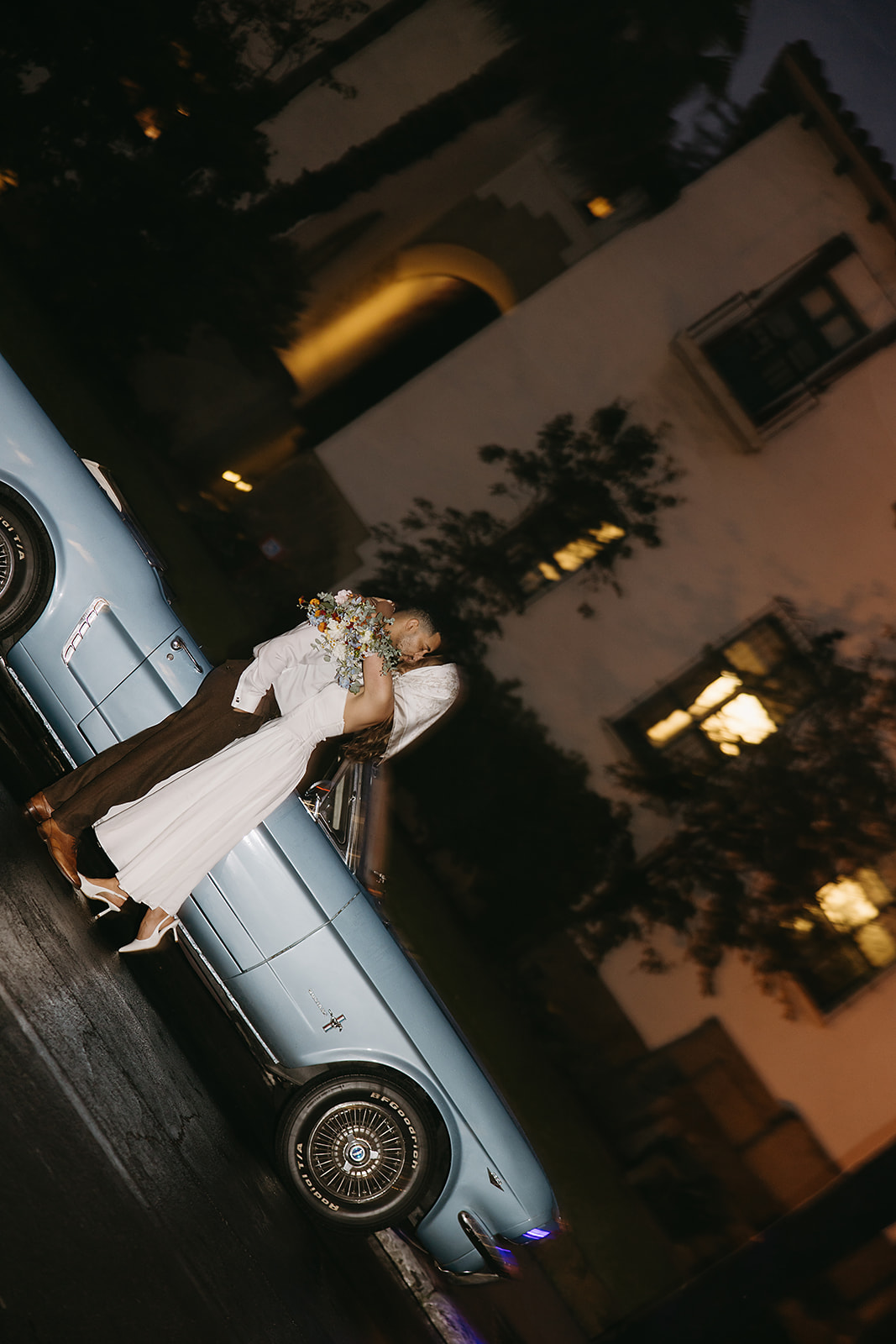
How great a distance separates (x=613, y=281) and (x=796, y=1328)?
8.72m

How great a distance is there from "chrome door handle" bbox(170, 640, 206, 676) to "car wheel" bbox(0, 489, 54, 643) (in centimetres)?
62

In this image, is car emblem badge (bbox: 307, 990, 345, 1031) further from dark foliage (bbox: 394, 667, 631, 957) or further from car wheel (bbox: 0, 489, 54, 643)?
dark foliage (bbox: 394, 667, 631, 957)

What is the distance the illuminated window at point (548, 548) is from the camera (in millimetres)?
6703

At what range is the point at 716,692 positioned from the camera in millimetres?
6633

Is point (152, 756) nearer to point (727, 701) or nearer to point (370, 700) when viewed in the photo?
point (370, 700)

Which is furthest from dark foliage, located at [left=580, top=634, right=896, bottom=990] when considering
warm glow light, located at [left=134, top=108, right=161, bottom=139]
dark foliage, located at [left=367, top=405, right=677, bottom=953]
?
warm glow light, located at [left=134, top=108, right=161, bottom=139]

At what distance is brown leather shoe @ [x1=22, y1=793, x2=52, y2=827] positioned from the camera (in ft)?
11.1

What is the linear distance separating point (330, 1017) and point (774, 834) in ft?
14.7

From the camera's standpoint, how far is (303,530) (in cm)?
676

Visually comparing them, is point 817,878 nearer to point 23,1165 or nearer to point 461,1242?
point 461,1242

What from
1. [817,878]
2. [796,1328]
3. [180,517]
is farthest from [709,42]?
[796,1328]

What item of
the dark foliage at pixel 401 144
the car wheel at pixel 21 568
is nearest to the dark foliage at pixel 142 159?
the dark foliage at pixel 401 144

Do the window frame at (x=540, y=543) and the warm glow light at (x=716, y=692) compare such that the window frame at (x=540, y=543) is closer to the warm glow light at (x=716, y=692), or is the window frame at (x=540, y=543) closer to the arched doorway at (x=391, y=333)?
the warm glow light at (x=716, y=692)

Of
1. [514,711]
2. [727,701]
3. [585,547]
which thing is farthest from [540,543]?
[727,701]
